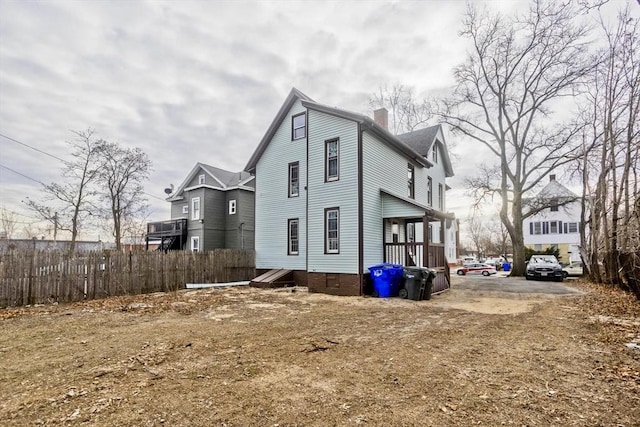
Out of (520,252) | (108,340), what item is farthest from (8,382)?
(520,252)

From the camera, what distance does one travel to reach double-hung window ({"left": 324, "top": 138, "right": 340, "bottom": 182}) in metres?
13.5

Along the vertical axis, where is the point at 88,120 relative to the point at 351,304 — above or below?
above

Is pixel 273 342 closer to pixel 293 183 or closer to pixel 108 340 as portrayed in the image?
pixel 108 340

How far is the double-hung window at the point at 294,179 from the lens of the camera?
15101 millimetres

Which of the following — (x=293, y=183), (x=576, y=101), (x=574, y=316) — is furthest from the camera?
(x=576, y=101)

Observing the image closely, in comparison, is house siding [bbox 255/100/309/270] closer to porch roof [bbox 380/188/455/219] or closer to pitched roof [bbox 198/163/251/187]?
porch roof [bbox 380/188/455/219]

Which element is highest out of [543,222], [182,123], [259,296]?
[182,123]

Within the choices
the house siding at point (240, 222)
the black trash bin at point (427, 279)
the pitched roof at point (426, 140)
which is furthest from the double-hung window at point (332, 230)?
the house siding at point (240, 222)

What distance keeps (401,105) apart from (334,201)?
20.5m

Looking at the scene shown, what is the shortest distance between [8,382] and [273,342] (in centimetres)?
343

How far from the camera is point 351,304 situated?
1012cm

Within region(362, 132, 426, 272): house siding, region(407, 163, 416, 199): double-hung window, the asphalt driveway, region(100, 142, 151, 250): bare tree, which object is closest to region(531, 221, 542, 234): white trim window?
the asphalt driveway

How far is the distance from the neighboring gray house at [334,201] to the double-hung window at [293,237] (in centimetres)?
5

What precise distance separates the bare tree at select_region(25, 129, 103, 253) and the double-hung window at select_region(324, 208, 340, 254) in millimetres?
19319
